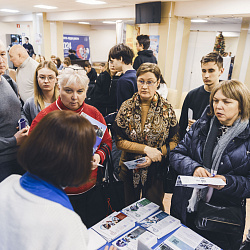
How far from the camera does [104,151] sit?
181 centimetres

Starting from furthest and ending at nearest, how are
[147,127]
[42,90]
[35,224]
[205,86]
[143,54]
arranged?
[143,54]
[205,86]
[42,90]
[147,127]
[35,224]

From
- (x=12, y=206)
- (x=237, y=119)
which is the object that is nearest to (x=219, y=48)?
(x=237, y=119)

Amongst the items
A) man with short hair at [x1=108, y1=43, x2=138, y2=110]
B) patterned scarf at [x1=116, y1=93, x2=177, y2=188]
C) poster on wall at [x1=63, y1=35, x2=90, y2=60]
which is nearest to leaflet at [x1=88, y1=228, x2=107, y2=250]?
patterned scarf at [x1=116, y1=93, x2=177, y2=188]

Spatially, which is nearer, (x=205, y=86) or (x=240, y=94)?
(x=240, y=94)

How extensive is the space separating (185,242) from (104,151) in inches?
34.7

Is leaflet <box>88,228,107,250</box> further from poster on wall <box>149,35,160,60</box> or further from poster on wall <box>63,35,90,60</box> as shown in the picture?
poster on wall <box>63,35,90,60</box>

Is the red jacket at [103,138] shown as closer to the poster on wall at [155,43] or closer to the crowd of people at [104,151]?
the crowd of people at [104,151]

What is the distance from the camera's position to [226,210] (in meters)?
1.53

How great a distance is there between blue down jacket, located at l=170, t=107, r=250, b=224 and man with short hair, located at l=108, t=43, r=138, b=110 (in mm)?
1026

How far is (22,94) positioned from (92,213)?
2165 mm

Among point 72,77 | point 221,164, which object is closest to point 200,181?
point 221,164

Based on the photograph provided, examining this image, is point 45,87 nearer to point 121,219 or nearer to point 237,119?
point 121,219

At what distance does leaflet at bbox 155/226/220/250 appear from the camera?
1373mm

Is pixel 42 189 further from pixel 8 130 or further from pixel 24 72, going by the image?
pixel 24 72
